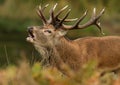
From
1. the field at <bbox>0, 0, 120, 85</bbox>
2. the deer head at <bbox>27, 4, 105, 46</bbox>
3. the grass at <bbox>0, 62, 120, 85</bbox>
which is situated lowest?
the field at <bbox>0, 0, 120, 85</bbox>

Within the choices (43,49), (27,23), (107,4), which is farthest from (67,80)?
(27,23)

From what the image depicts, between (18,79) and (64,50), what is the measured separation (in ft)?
15.6

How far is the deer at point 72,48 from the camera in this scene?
9133 millimetres

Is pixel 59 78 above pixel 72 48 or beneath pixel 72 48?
above

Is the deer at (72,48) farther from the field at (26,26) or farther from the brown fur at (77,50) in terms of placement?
the field at (26,26)

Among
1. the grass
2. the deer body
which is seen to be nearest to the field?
the grass

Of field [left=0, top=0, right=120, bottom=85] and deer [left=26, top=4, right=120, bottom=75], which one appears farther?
deer [left=26, top=4, right=120, bottom=75]

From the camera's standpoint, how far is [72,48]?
9516 mm

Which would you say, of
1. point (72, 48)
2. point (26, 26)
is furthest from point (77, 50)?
point (26, 26)

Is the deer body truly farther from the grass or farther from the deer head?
the grass

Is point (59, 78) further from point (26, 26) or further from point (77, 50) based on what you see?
point (26, 26)

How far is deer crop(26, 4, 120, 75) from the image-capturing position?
9133mm

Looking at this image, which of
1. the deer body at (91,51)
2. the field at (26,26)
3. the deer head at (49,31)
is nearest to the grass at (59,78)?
the field at (26,26)

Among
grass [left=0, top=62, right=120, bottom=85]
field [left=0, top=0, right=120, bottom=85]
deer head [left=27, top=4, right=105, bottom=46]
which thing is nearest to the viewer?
grass [left=0, top=62, right=120, bottom=85]
